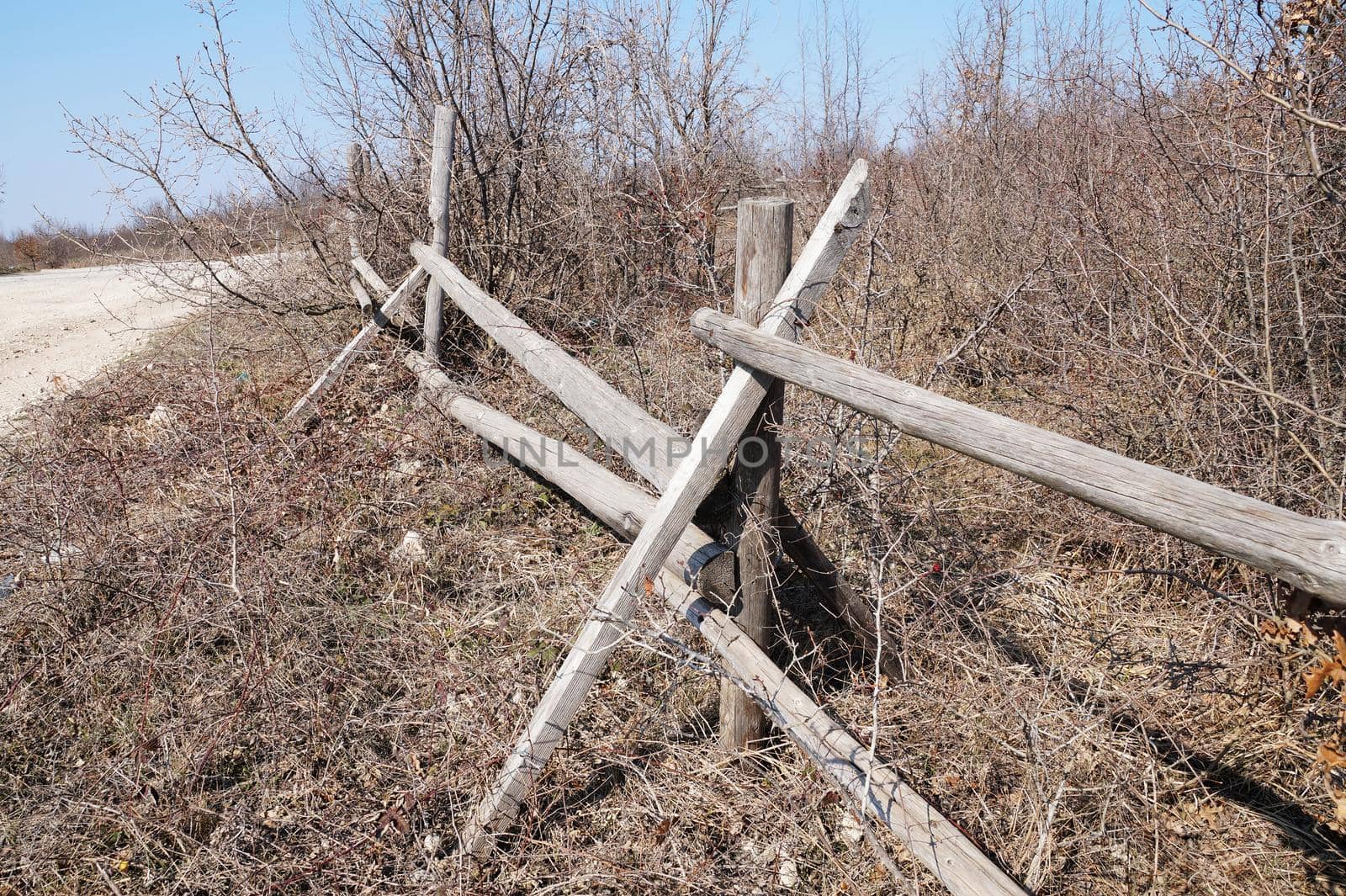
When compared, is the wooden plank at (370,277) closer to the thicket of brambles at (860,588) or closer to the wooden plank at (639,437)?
the thicket of brambles at (860,588)

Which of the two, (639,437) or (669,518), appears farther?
(639,437)

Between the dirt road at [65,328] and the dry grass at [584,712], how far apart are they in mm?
2735

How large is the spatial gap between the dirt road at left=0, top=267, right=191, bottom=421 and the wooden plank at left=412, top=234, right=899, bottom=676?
10.6 feet

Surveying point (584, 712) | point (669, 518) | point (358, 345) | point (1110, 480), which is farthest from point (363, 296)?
point (1110, 480)

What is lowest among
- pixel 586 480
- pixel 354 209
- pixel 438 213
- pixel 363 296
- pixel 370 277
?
pixel 586 480

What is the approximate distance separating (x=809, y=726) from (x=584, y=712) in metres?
1.02

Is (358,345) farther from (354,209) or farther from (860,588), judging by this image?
(860,588)

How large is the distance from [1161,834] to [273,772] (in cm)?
283

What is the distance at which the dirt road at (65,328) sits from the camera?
25.5 ft

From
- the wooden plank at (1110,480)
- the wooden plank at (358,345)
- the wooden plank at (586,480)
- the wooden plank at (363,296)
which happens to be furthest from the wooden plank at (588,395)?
the wooden plank at (363,296)

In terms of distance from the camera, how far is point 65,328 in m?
10.5

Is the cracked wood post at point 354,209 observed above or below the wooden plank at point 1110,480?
above

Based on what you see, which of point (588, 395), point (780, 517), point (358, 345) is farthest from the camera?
point (358, 345)

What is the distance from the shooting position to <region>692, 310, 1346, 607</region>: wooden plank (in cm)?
137
